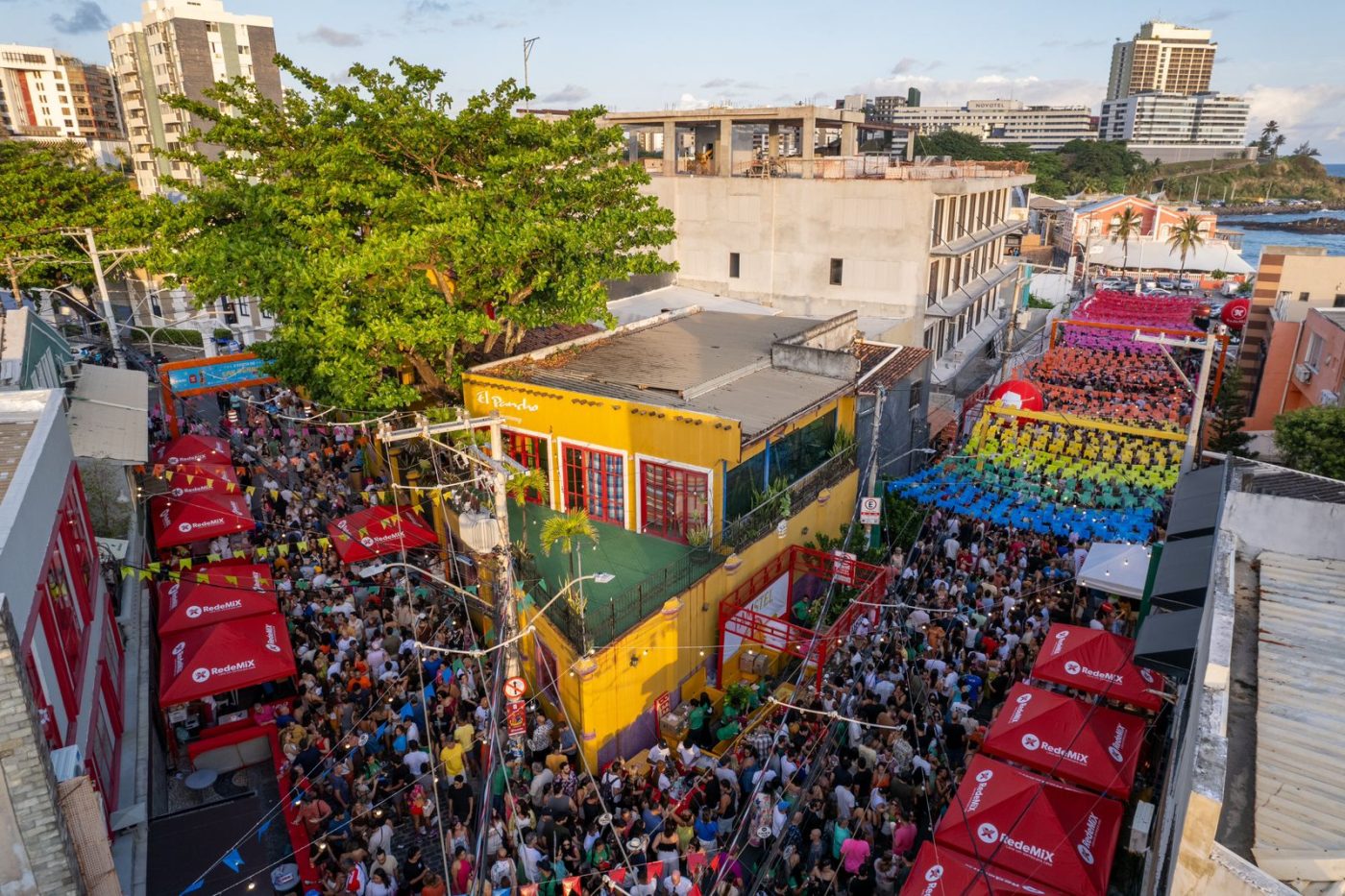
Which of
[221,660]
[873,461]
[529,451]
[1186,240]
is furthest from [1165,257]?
[221,660]

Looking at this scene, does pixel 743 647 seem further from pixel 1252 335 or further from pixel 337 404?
pixel 1252 335

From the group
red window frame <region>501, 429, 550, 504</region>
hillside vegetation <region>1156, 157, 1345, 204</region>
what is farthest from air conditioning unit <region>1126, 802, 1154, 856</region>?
hillside vegetation <region>1156, 157, 1345, 204</region>

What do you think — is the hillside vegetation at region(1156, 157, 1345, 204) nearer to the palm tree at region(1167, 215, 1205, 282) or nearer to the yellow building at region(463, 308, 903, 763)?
the palm tree at region(1167, 215, 1205, 282)

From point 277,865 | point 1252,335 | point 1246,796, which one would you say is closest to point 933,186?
point 1252,335

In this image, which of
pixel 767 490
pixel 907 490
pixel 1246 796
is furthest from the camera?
pixel 907 490

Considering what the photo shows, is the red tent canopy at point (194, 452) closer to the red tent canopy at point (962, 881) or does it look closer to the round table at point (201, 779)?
the round table at point (201, 779)

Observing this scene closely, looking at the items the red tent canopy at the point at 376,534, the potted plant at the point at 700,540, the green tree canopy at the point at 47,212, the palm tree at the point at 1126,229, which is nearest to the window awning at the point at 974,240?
the potted plant at the point at 700,540

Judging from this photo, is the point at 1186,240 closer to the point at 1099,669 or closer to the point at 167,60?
the point at 1099,669
